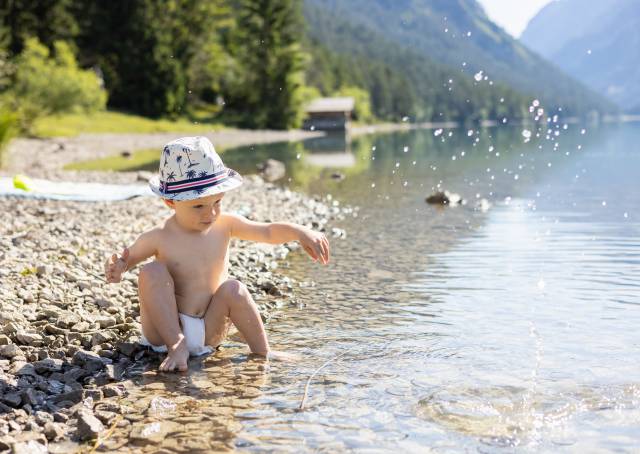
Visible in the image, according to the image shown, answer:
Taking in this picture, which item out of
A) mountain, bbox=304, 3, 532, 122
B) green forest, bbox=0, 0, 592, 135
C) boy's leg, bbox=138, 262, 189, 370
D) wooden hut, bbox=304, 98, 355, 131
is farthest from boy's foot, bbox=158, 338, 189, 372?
mountain, bbox=304, 3, 532, 122

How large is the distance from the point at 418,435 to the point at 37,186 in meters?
13.1

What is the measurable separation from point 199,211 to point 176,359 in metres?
1.08

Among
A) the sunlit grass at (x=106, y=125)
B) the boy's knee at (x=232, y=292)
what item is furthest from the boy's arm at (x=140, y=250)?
the sunlit grass at (x=106, y=125)

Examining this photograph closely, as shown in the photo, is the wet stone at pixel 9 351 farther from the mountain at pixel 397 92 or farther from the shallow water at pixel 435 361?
the mountain at pixel 397 92

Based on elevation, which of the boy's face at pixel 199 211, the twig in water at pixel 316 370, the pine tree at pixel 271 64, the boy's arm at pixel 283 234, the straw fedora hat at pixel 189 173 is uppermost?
the pine tree at pixel 271 64

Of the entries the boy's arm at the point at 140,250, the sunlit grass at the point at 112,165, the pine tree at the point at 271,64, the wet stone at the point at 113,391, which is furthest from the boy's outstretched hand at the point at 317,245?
the pine tree at the point at 271,64

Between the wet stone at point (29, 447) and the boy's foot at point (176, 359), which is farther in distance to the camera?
the boy's foot at point (176, 359)

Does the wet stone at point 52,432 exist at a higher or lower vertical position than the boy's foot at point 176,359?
lower

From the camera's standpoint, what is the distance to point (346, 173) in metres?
29.2

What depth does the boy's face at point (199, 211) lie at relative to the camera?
529 cm

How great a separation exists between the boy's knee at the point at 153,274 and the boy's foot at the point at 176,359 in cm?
49

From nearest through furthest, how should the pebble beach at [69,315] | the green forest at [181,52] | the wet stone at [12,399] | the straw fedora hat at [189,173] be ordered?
the pebble beach at [69,315] → the wet stone at [12,399] → the straw fedora hat at [189,173] → the green forest at [181,52]

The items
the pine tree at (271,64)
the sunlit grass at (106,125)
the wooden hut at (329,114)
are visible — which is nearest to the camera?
the sunlit grass at (106,125)

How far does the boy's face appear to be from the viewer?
5.29 meters
